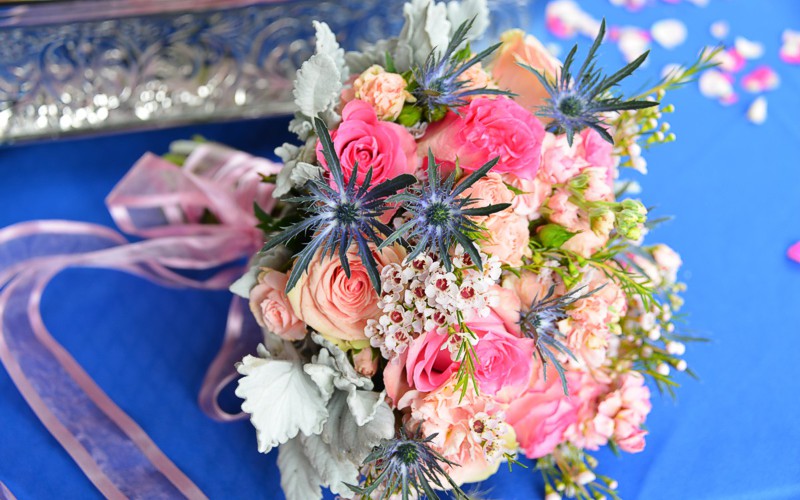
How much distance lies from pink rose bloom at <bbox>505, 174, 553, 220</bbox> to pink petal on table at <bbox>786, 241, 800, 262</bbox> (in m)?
0.53

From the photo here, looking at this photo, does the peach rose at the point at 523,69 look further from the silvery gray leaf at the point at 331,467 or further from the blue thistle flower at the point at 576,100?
the silvery gray leaf at the point at 331,467

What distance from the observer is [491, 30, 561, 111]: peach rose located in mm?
629

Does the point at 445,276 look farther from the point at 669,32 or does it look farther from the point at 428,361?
the point at 669,32

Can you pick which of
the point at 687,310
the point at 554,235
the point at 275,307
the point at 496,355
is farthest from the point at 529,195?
the point at 687,310

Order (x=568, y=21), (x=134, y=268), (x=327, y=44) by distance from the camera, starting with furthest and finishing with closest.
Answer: (x=568, y=21)
(x=134, y=268)
(x=327, y=44)

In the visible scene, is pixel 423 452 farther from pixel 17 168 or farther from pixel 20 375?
pixel 17 168

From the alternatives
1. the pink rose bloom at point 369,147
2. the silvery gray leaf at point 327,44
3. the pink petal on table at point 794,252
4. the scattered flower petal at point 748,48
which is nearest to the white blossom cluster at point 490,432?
the pink rose bloom at point 369,147

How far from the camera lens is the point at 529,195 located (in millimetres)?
587

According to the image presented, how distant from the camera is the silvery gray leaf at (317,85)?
571 millimetres

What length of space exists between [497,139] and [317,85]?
170 mm

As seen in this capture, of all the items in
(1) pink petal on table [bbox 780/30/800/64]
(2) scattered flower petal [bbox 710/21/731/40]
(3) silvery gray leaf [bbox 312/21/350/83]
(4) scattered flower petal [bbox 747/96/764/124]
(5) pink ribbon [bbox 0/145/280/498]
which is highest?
(1) pink petal on table [bbox 780/30/800/64]

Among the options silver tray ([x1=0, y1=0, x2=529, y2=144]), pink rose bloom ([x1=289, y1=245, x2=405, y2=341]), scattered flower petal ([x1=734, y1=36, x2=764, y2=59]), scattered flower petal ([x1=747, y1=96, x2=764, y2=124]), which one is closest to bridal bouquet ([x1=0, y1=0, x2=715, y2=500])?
pink rose bloom ([x1=289, y1=245, x2=405, y2=341])

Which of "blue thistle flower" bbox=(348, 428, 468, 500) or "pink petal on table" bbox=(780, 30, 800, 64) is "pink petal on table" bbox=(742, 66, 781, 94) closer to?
"pink petal on table" bbox=(780, 30, 800, 64)

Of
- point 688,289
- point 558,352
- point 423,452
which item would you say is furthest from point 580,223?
point 688,289
